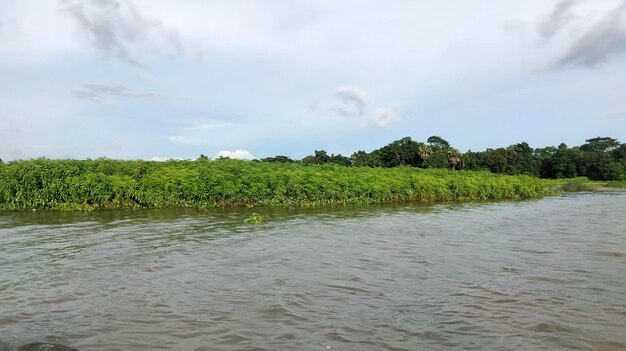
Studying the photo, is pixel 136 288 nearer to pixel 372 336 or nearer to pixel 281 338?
pixel 281 338

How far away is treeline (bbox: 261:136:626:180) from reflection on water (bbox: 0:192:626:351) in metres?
49.3

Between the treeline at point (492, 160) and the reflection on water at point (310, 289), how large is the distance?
49.3 metres

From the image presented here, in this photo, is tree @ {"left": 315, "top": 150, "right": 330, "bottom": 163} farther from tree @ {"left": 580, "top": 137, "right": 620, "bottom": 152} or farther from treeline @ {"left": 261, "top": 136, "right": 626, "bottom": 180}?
tree @ {"left": 580, "top": 137, "right": 620, "bottom": 152}

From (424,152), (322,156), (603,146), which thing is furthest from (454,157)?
(603,146)

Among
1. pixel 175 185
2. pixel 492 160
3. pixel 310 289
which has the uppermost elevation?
pixel 492 160

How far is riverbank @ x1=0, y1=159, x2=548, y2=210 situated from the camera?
20.3m

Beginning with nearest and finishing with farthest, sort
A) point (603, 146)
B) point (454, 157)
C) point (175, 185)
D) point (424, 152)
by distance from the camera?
point (175, 185), point (454, 157), point (424, 152), point (603, 146)

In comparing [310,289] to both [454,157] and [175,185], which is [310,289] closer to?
[175,185]

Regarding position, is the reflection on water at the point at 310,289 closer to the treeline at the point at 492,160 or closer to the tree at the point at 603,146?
the treeline at the point at 492,160

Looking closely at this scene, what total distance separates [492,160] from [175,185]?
5328 cm

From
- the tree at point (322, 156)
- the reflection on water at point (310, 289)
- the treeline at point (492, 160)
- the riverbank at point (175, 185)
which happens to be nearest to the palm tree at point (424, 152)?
the treeline at point (492, 160)

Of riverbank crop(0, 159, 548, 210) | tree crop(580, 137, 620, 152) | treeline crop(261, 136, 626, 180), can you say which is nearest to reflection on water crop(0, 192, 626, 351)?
riverbank crop(0, 159, 548, 210)

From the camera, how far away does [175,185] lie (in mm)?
21469

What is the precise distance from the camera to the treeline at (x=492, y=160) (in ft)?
209
